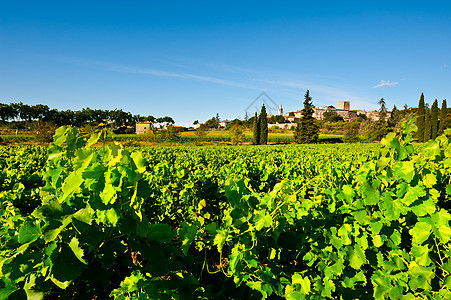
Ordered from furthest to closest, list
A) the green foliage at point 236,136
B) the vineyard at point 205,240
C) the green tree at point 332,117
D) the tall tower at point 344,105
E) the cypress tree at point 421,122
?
the tall tower at point 344,105 → the green tree at point 332,117 → the green foliage at point 236,136 → the cypress tree at point 421,122 → the vineyard at point 205,240

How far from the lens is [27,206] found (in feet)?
13.9

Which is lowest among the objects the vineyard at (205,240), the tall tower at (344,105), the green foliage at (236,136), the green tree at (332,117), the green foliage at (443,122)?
the vineyard at (205,240)

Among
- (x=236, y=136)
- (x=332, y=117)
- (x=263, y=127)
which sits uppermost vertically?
(x=332, y=117)

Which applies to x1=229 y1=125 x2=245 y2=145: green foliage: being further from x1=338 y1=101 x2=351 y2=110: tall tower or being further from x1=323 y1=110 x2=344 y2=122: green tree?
x1=338 y1=101 x2=351 y2=110: tall tower

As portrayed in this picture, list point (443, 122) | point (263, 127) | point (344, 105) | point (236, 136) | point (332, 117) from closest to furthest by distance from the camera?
point (236, 136) → point (443, 122) → point (263, 127) → point (332, 117) → point (344, 105)

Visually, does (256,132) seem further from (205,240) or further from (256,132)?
(205,240)

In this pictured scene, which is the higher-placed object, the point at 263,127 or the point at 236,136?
the point at 263,127

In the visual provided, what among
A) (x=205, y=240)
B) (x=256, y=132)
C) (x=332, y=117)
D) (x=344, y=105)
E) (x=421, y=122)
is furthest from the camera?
(x=344, y=105)

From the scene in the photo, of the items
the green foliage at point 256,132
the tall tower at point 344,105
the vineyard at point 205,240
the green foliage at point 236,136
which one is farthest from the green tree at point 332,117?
the vineyard at point 205,240

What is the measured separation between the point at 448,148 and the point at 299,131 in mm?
50897

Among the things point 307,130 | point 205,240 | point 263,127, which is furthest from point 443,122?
point 205,240

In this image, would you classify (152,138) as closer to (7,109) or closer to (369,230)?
(369,230)

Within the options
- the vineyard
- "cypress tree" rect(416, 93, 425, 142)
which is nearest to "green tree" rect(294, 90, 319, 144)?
"cypress tree" rect(416, 93, 425, 142)

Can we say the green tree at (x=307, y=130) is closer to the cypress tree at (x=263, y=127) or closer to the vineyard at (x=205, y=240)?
the cypress tree at (x=263, y=127)
